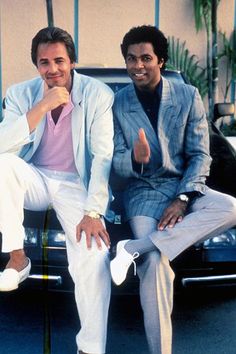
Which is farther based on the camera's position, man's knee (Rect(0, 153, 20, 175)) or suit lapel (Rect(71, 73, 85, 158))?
suit lapel (Rect(71, 73, 85, 158))

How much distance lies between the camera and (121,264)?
9.58ft

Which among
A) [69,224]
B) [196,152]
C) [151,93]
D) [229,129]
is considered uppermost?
[151,93]

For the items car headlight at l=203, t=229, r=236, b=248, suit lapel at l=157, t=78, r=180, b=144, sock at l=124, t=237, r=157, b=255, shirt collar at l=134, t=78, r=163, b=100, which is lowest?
car headlight at l=203, t=229, r=236, b=248

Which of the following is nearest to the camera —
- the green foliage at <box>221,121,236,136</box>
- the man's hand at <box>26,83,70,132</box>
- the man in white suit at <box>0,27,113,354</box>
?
the man in white suit at <box>0,27,113,354</box>

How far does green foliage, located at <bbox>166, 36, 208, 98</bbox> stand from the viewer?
10742 millimetres

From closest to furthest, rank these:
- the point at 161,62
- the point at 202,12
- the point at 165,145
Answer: the point at 165,145, the point at 161,62, the point at 202,12

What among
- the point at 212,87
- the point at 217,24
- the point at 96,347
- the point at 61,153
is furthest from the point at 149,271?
the point at 217,24

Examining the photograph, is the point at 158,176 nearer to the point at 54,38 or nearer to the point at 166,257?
the point at 166,257

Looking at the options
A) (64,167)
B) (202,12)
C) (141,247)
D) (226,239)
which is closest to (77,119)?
(64,167)

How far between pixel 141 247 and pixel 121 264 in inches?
5.1

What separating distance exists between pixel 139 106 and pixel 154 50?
332mm

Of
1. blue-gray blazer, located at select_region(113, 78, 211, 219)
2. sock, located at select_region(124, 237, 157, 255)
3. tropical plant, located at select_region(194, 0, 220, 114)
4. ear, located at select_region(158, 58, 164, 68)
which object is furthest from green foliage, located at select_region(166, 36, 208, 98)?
sock, located at select_region(124, 237, 157, 255)

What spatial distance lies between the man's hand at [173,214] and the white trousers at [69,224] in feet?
1.06

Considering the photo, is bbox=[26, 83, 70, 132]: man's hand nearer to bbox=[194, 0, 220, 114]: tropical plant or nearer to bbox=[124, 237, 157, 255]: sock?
bbox=[124, 237, 157, 255]: sock
